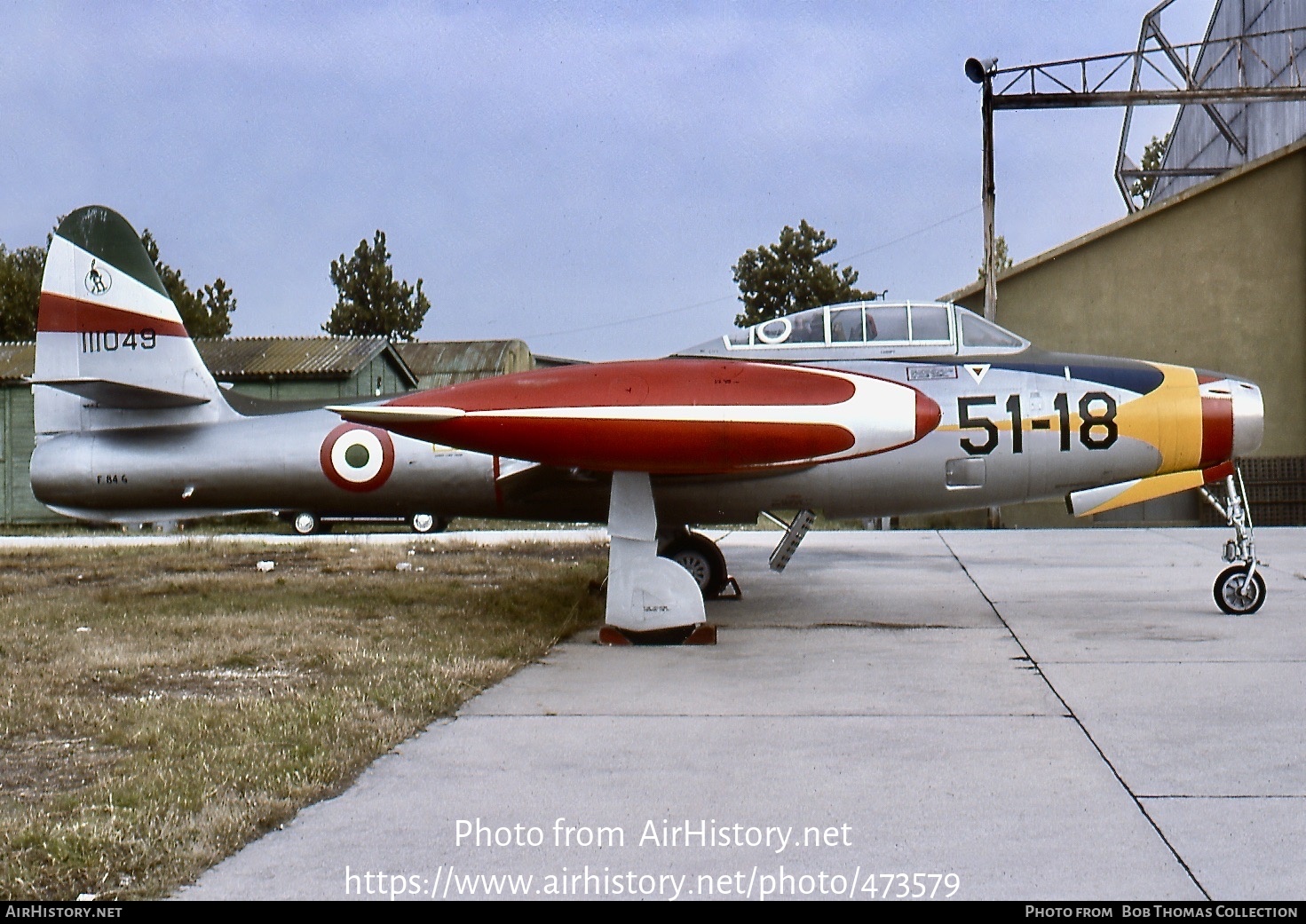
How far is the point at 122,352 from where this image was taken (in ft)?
30.0

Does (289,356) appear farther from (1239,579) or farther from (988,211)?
(1239,579)

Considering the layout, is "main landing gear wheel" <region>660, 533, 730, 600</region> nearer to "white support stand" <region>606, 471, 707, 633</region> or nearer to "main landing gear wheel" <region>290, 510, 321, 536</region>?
"white support stand" <region>606, 471, 707, 633</region>

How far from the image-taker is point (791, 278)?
145 feet

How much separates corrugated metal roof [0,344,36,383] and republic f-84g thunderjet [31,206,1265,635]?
17.2m

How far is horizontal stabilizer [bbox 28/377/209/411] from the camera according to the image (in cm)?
870

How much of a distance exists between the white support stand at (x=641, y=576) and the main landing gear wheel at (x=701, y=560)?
2200 mm

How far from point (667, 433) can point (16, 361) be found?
2399cm

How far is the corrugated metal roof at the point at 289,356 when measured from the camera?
80.7 feet

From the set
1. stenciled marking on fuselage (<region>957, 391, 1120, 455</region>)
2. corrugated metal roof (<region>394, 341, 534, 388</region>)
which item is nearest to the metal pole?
stenciled marking on fuselage (<region>957, 391, 1120, 455</region>)

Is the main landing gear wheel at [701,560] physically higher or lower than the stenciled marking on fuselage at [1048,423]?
lower

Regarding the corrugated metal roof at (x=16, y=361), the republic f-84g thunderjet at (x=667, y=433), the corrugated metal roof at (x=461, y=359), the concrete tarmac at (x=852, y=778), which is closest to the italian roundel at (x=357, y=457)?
the republic f-84g thunderjet at (x=667, y=433)

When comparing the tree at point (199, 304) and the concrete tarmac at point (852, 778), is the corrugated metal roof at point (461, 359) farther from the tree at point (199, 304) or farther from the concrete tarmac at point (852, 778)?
the concrete tarmac at point (852, 778)

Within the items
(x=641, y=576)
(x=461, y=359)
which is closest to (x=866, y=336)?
(x=641, y=576)

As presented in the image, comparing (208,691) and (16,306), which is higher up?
(16,306)
